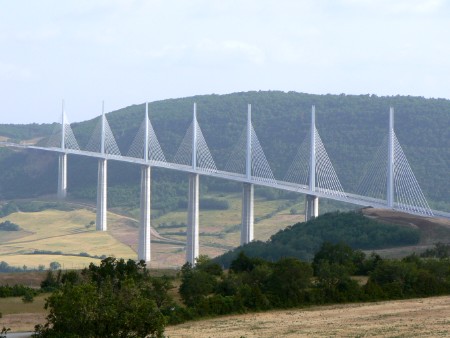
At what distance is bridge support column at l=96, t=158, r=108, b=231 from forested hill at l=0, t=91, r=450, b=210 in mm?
16537

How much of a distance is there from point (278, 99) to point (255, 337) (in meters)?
103

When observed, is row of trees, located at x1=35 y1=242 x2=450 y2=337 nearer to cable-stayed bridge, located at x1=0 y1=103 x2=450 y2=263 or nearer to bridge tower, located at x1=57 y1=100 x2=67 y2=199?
cable-stayed bridge, located at x1=0 y1=103 x2=450 y2=263

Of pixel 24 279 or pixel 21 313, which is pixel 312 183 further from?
pixel 21 313

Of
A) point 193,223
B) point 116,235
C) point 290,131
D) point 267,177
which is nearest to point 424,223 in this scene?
point 267,177

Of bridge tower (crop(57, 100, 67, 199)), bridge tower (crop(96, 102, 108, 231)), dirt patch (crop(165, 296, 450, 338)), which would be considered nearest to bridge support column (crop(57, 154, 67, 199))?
bridge tower (crop(57, 100, 67, 199))

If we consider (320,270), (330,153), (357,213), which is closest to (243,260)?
(320,270)

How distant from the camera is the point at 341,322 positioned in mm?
34250

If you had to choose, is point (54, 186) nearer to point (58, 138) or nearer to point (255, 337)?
point (58, 138)

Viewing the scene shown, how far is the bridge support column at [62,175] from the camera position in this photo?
377 feet

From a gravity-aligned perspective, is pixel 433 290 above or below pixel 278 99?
below

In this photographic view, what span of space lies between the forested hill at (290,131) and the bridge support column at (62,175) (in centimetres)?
613

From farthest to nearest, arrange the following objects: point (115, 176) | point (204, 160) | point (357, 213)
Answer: point (115, 176), point (204, 160), point (357, 213)

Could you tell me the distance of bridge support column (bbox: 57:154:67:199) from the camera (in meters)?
115

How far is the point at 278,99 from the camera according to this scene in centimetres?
13362
